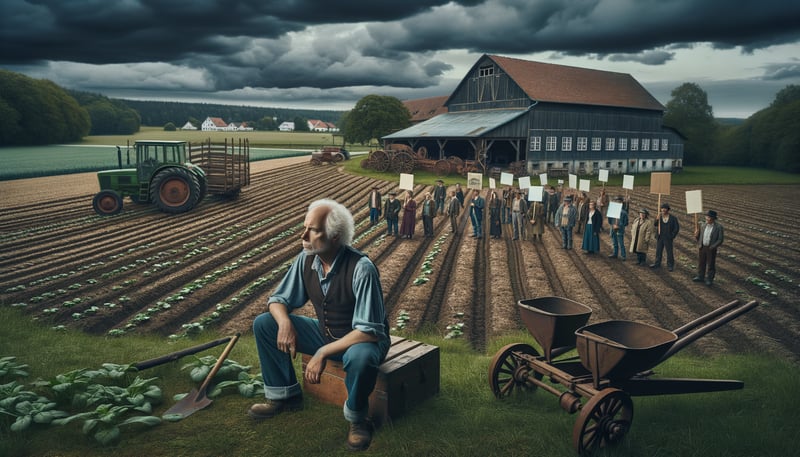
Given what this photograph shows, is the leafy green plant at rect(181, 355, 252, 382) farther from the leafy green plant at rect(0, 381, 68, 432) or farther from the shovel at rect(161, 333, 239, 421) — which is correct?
the leafy green plant at rect(0, 381, 68, 432)

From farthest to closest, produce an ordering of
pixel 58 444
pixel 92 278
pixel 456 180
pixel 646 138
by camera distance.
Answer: pixel 646 138, pixel 456 180, pixel 92 278, pixel 58 444

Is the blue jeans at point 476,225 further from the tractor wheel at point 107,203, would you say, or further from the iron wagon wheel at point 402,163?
the iron wagon wheel at point 402,163

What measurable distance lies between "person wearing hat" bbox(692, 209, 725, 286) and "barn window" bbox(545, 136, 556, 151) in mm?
24986

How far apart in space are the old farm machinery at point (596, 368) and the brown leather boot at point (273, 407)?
172 cm

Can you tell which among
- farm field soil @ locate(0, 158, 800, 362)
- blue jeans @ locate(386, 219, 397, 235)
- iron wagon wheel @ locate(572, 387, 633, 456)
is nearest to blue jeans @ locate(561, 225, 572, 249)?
farm field soil @ locate(0, 158, 800, 362)

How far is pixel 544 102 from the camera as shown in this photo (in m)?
34.0

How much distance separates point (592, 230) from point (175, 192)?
577 inches

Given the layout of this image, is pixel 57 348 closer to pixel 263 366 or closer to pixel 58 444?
pixel 58 444

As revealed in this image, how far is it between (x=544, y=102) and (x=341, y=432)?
33.5m

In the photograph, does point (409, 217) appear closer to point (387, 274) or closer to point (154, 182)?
point (387, 274)

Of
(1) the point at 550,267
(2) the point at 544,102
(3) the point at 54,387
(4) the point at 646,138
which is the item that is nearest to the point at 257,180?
(2) the point at 544,102

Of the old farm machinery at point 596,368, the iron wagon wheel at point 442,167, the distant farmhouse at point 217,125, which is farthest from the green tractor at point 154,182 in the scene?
the distant farmhouse at point 217,125

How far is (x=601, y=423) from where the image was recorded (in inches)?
139

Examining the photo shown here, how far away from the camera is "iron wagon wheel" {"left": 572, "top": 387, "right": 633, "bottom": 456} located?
3.41 meters
